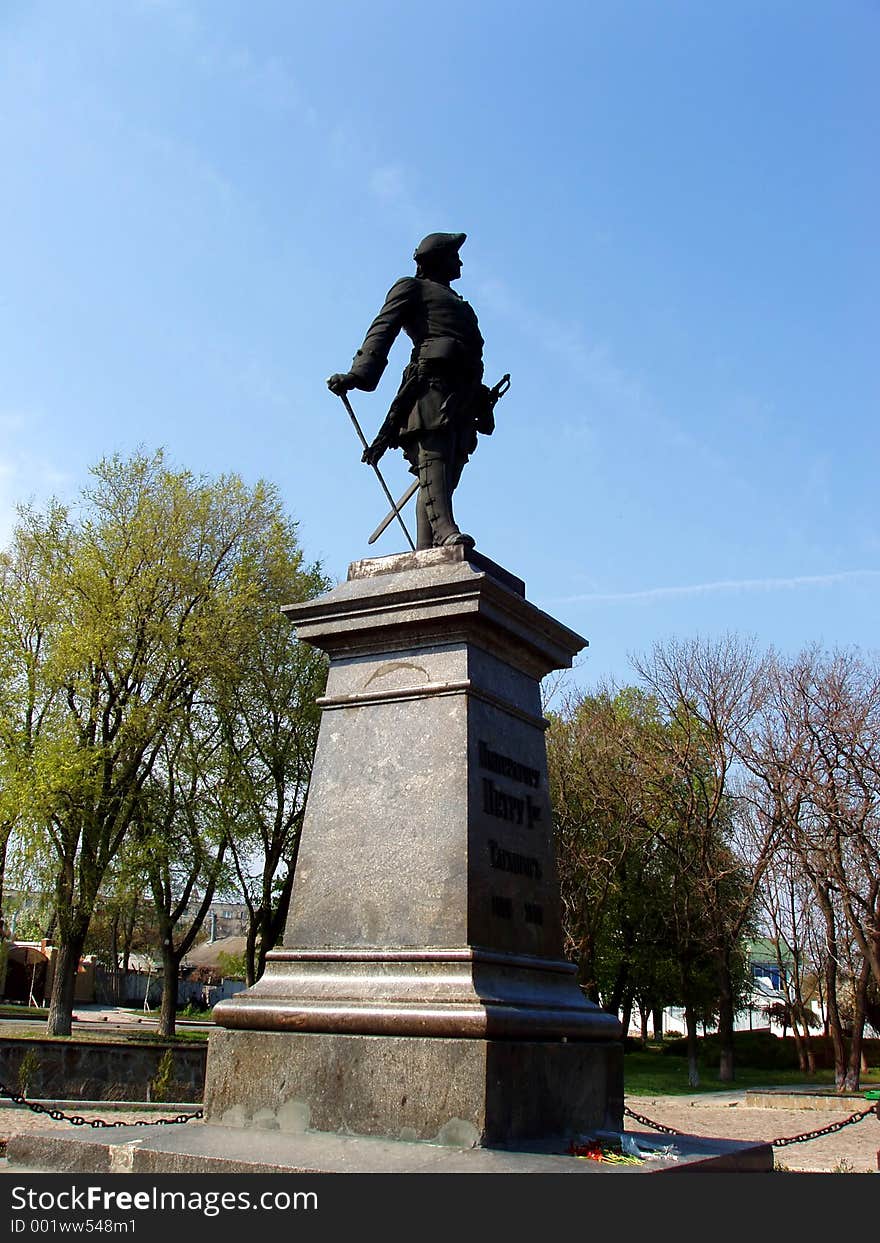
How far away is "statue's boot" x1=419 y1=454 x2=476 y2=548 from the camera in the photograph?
7.01m

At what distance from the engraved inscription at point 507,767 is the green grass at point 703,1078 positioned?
20.9 metres

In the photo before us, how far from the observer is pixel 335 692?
6531mm

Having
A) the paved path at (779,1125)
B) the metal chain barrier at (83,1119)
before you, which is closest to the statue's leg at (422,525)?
the metal chain barrier at (83,1119)

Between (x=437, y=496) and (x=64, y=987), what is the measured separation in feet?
67.9

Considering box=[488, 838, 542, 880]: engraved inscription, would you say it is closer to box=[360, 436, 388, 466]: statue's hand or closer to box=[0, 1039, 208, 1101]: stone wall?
box=[360, 436, 388, 466]: statue's hand

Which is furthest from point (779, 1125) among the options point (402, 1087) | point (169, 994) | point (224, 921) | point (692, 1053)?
point (224, 921)

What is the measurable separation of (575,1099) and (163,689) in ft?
72.3

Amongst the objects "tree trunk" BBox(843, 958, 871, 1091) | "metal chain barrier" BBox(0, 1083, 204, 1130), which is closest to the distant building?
"tree trunk" BBox(843, 958, 871, 1091)

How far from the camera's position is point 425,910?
5.55 metres

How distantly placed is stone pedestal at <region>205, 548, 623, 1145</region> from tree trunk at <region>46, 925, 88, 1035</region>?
65.6 feet

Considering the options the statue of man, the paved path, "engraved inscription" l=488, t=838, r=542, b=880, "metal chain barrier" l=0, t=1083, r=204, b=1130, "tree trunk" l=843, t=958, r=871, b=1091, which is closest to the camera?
"metal chain barrier" l=0, t=1083, r=204, b=1130

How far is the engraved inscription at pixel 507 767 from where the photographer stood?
602 centimetres

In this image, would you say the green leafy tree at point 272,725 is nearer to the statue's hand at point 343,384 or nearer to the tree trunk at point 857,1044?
the tree trunk at point 857,1044

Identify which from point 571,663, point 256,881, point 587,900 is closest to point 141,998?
point 256,881
